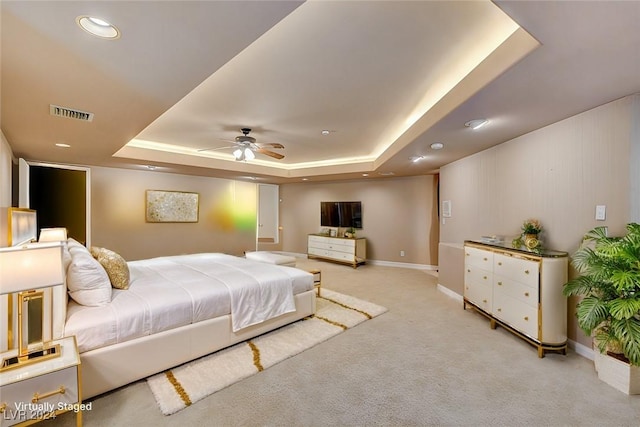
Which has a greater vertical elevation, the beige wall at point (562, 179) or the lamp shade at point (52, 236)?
the beige wall at point (562, 179)

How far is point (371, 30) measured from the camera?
1.96m

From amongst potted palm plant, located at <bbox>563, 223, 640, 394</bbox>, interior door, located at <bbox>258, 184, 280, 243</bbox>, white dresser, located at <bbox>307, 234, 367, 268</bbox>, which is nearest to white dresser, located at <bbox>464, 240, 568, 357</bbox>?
potted palm plant, located at <bbox>563, 223, 640, 394</bbox>

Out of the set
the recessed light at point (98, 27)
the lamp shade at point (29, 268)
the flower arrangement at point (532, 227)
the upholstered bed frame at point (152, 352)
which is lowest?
the upholstered bed frame at point (152, 352)

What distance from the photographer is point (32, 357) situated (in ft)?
5.78

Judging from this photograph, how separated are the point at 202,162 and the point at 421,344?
5.00 meters

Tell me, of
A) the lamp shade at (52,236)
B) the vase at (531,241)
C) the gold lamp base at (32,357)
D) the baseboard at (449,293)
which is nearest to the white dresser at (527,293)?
the vase at (531,241)

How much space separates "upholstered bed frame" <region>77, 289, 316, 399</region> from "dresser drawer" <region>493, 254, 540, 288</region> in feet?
9.21

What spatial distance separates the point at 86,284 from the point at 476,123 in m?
3.90

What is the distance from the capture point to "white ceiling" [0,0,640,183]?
136cm

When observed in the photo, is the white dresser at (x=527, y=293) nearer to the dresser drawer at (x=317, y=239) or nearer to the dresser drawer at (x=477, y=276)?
the dresser drawer at (x=477, y=276)

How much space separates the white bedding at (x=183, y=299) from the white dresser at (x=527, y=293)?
2201mm

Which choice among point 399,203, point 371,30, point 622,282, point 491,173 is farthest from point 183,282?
point 399,203

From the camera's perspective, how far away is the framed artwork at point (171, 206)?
251 inches

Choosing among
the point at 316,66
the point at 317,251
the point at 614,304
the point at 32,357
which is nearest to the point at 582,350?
the point at 614,304
